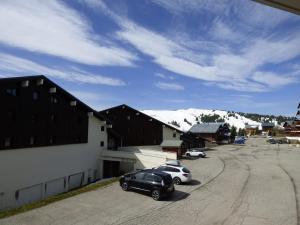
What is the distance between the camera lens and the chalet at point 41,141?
28.2 metres

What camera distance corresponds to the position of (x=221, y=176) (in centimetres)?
3416

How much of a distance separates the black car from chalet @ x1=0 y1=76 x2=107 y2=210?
10.1 meters

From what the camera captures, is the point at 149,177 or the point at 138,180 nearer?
the point at 149,177

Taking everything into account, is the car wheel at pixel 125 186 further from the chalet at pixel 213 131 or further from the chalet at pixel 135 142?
the chalet at pixel 213 131

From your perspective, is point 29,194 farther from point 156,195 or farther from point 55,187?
point 156,195

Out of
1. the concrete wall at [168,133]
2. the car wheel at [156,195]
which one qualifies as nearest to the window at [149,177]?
the car wheel at [156,195]

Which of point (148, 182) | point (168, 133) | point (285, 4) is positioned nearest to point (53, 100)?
point (148, 182)

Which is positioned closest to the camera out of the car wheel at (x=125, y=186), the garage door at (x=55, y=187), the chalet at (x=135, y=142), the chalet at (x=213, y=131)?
the car wheel at (x=125, y=186)

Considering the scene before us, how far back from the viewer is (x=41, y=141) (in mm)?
32469

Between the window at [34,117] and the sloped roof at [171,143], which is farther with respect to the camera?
the sloped roof at [171,143]

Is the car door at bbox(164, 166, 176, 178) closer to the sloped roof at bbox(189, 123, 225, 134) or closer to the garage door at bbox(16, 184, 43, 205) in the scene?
the garage door at bbox(16, 184, 43, 205)

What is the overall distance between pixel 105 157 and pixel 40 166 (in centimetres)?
1278

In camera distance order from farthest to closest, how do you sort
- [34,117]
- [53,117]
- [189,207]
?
[53,117]
[34,117]
[189,207]

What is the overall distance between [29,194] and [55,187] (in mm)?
4104
